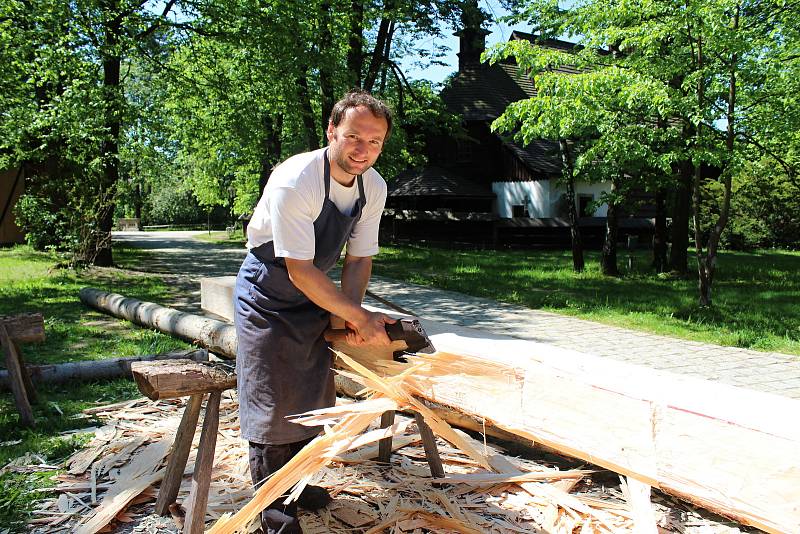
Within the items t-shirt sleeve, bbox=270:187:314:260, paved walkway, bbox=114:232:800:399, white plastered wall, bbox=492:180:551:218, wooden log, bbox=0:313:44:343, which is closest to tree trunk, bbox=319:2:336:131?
paved walkway, bbox=114:232:800:399

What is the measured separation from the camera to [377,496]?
340 centimetres

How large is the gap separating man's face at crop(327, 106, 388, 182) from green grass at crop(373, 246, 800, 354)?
610 centimetres

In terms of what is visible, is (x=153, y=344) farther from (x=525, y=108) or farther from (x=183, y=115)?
(x=183, y=115)

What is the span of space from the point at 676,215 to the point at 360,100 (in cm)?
1220

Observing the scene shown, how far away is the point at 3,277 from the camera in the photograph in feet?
37.7

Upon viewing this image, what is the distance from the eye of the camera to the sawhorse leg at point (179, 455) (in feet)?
9.68

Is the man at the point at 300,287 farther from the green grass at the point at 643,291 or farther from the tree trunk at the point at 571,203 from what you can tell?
the tree trunk at the point at 571,203

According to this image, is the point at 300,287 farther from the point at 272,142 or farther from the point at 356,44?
the point at 272,142

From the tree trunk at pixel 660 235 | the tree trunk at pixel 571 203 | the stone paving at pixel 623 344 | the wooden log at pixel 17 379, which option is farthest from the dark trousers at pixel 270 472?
the tree trunk at pixel 660 235

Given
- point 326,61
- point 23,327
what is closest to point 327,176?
point 23,327

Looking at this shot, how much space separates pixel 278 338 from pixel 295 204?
583mm

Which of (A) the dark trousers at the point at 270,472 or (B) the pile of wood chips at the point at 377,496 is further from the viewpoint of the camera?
(B) the pile of wood chips at the point at 377,496

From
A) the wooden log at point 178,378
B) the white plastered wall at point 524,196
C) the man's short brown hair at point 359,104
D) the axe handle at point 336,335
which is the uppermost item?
the white plastered wall at point 524,196

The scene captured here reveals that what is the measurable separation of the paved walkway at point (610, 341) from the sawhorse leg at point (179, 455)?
14.9ft
